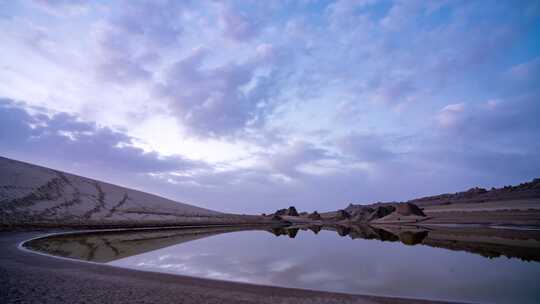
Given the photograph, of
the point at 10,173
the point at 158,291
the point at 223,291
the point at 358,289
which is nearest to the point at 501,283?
the point at 358,289

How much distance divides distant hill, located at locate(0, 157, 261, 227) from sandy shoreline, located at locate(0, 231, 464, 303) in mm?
22341

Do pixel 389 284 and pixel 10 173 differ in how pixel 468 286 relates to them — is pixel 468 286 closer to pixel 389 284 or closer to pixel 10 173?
pixel 389 284

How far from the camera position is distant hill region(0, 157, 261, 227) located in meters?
33.2

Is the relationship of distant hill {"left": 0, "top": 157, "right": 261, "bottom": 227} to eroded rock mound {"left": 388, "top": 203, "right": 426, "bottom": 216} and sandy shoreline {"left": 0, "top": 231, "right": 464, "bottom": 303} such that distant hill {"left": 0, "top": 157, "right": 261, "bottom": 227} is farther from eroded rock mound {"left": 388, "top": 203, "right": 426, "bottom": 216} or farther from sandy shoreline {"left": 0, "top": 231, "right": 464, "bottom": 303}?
eroded rock mound {"left": 388, "top": 203, "right": 426, "bottom": 216}

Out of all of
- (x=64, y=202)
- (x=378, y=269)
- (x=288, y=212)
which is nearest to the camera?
(x=378, y=269)

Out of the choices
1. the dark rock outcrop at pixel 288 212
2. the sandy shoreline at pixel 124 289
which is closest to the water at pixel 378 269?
the sandy shoreline at pixel 124 289

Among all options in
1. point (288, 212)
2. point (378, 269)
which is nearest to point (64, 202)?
point (378, 269)

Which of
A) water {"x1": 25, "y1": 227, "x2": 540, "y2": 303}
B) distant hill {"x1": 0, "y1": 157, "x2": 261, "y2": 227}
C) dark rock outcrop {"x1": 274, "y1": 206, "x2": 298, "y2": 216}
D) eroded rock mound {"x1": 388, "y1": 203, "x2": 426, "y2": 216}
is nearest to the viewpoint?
water {"x1": 25, "y1": 227, "x2": 540, "y2": 303}

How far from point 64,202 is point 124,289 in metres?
41.3

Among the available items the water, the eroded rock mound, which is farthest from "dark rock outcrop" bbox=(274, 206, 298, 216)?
the water

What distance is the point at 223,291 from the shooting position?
8.70 meters

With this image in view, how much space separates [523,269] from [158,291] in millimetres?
13995

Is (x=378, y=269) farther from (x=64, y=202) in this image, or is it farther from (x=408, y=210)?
(x=408, y=210)

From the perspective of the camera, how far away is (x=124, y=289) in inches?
326
